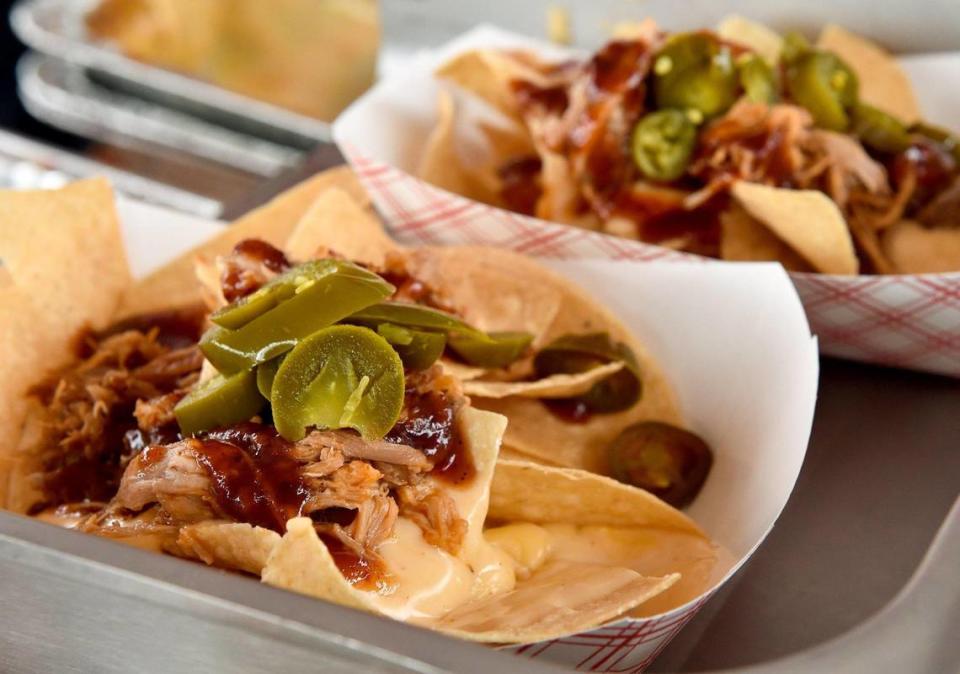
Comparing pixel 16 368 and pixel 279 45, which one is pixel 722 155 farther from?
pixel 279 45

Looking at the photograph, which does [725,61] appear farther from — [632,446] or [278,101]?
[278,101]

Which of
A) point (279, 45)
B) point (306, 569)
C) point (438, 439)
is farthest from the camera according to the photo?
point (279, 45)

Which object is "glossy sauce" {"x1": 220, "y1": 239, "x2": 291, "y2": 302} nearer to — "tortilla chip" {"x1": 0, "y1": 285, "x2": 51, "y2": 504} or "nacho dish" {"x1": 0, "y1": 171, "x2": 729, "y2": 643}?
"nacho dish" {"x1": 0, "y1": 171, "x2": 729, "y2": 643}

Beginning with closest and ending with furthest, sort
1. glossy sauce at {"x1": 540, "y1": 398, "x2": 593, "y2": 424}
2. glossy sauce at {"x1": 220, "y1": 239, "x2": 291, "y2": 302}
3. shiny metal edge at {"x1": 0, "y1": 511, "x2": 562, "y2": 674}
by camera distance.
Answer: shiny metal edge at {"x1": 0, "y1": 511, "x2": 562, "y2": 674} < glossy sauce at {"x1": 220, "y1": 239, "x2": 291, "y2": 302} < glossy sauce at {"x1": 540, "y1": 398, "x2": 593, "y2": 424}

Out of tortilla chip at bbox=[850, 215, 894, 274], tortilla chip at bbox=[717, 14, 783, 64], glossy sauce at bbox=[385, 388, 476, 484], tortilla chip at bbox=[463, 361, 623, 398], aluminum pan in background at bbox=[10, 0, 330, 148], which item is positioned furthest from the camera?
aluminum pan in background at bbox=[10, 0, 330, 148]

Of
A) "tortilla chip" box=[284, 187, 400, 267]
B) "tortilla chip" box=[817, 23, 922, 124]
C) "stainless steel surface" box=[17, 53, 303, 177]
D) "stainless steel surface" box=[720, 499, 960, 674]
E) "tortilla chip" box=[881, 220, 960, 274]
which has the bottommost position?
"stainless steel surface" box=[17, 53, 303, 177]

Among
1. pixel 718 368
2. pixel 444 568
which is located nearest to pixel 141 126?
pixel 718 368

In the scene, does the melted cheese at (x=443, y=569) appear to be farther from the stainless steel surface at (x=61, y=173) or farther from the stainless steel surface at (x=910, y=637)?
the stainless steel surface at (x=61, y=173)

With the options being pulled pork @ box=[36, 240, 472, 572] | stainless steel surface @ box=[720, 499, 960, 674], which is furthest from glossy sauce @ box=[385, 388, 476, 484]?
stainless steel surface @ box=[720, 499, 960, 674]
